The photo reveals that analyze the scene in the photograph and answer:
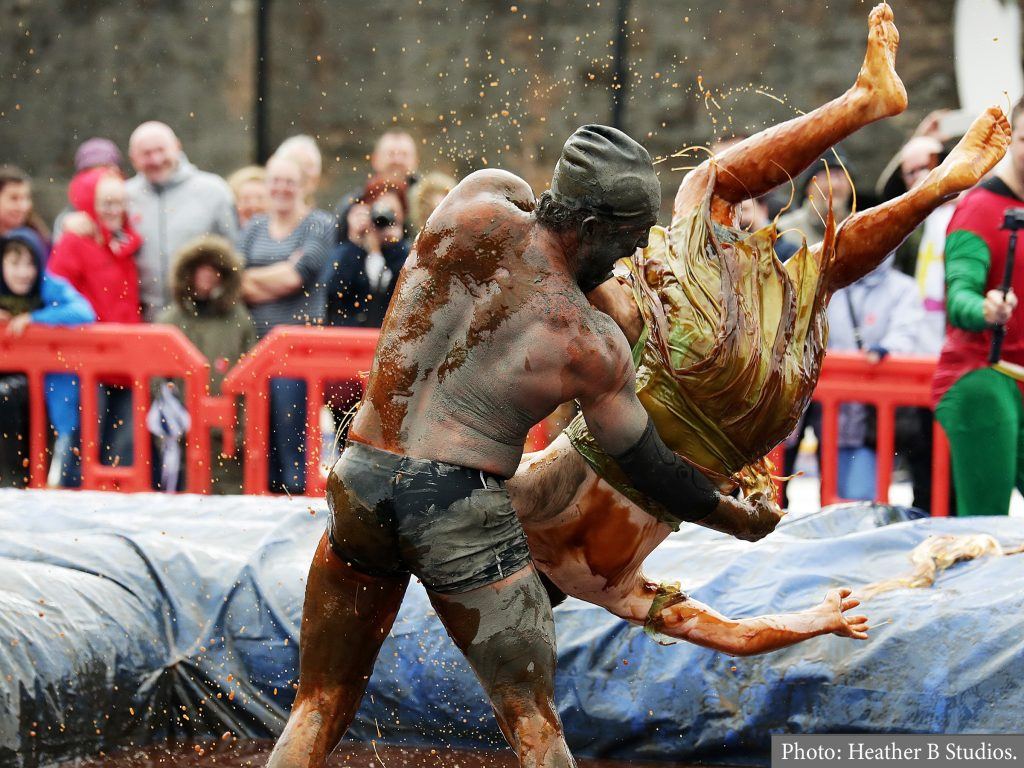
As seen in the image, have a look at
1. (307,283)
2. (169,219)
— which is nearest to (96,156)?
(169,219)

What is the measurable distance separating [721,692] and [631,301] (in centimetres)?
134

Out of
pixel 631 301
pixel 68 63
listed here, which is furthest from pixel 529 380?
pixel 68 63

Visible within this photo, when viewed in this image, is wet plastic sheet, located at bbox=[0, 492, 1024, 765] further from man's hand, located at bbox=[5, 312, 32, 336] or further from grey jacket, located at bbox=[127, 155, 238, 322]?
grey jacket, located at bbox=[127, 155, 238, 322]

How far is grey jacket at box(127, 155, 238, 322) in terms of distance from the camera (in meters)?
7.56

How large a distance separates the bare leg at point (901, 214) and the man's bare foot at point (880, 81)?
0.66 ft

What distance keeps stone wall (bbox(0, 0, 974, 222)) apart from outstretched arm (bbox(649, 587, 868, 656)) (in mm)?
8908

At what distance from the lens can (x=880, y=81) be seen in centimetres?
394

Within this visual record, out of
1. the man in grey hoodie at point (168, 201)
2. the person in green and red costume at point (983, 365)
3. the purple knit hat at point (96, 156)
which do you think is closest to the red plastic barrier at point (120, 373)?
the man in grey hoodie at point (168, 201)

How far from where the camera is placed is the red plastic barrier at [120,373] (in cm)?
652

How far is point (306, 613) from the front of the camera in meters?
3.51

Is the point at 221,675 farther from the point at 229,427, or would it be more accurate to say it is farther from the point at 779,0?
the point at 779,0

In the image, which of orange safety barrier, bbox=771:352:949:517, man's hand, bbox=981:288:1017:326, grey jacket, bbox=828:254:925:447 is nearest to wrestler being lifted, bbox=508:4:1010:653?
man's hand, bbox=981:288:1017:326

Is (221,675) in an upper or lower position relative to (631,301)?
lower

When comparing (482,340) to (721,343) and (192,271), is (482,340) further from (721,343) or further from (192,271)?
(192,271)
